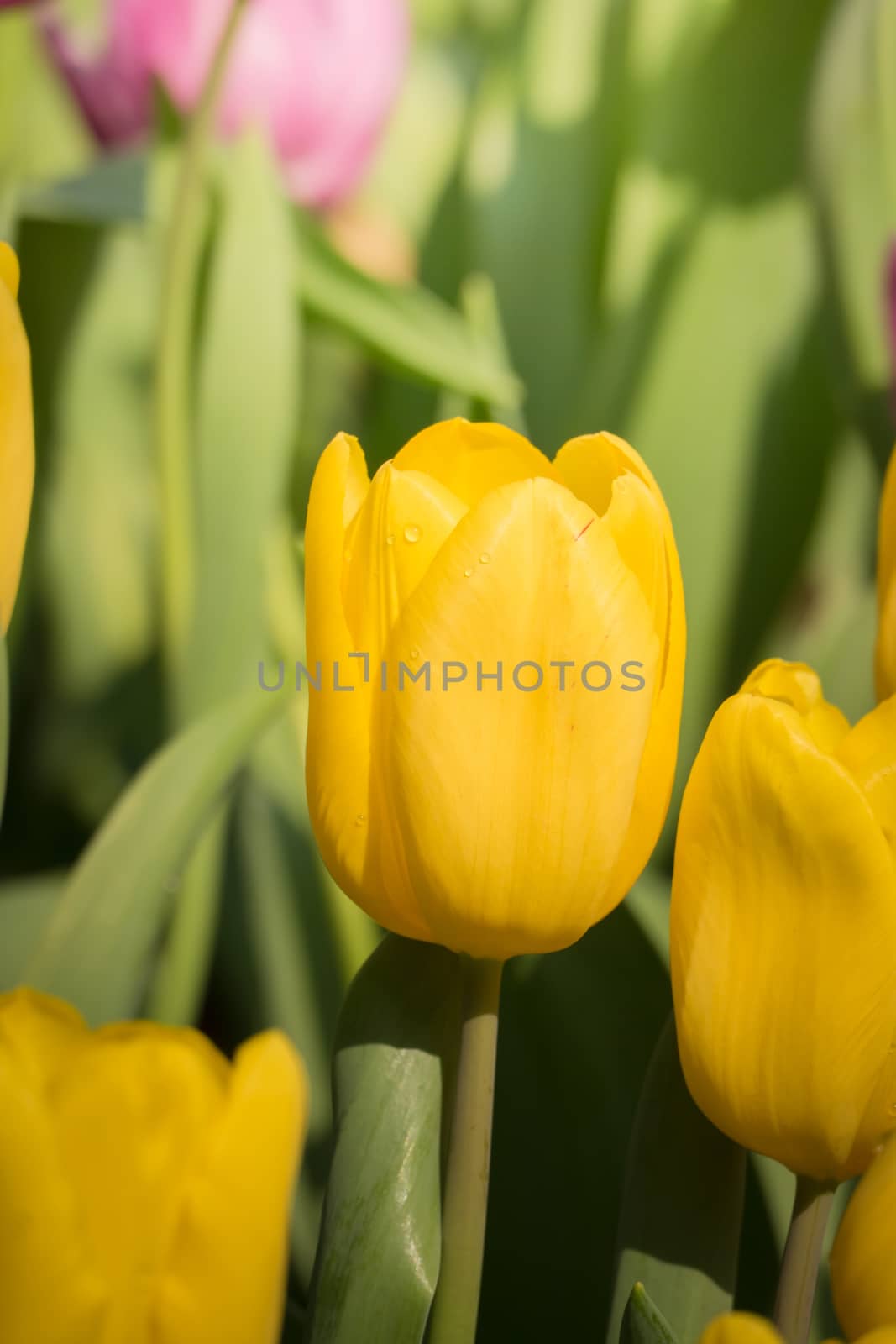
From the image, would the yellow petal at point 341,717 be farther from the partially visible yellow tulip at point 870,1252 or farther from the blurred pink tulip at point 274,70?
the blurred pink tulip at point 274,70

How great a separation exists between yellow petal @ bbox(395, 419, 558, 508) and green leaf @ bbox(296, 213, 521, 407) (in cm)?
16

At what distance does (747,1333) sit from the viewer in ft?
0.46

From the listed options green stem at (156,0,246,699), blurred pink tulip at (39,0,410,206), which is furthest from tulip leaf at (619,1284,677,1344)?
blurred pink tulip at (39,0,410,206)

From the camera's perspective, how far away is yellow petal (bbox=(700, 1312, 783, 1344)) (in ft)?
0.45

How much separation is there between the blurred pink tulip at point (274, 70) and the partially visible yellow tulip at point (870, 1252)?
351mm

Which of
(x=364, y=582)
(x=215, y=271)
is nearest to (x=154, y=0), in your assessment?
(x=215, y=271)

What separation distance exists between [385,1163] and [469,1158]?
0.04ft

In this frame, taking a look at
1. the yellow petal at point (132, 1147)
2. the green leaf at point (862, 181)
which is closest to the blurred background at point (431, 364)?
the green leaf at point (862, 181)

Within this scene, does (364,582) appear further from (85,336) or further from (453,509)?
(85,336)

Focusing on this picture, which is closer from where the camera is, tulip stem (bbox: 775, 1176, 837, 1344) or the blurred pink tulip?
tulip stem (bbox: 775, 1176, 837, 1344)

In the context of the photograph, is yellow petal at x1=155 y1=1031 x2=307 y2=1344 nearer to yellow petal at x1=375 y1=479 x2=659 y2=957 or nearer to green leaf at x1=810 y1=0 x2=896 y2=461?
yellow petal at x1=375 y1=479 x2=659 y2=957

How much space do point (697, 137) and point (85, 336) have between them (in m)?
0.26

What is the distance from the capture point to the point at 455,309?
51 centimetres

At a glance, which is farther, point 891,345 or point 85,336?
point 85,336
